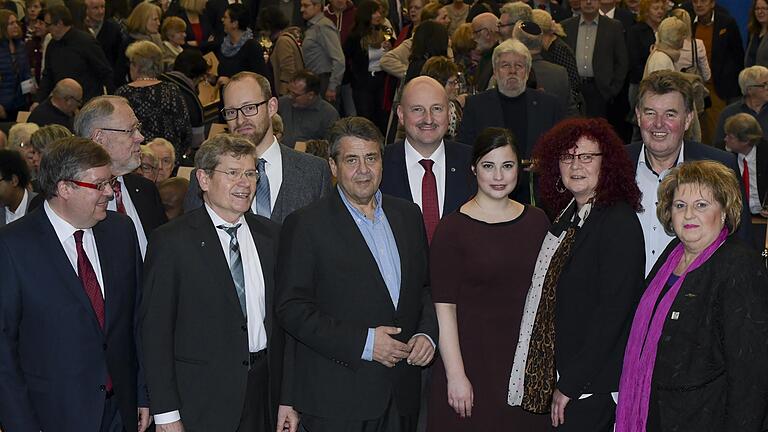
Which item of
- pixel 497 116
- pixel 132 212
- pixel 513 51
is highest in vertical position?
pixel 513 51

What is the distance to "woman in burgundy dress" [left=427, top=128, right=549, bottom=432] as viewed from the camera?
16.3ft

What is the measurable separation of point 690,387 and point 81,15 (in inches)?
390

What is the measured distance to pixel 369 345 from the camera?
4.79m

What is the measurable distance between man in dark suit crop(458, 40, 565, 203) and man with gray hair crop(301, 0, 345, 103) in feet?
14.7

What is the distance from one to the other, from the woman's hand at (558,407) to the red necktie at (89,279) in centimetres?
186

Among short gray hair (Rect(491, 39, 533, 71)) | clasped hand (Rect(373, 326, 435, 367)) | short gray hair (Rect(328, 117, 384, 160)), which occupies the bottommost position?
clasped hand (Rect(373, 326, 435, 367))

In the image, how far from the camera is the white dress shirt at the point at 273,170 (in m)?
5.73

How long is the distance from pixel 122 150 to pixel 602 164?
2326 millimetres

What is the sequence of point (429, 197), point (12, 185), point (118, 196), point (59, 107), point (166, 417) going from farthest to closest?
point (59, 107) → point (12, 185) → point (429, 197) → point (118, 196) → point (166, 417)

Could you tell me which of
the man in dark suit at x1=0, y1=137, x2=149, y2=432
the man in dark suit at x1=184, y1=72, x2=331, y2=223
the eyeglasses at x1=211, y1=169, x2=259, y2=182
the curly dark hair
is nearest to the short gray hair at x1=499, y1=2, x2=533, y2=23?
the man in dark suit at x1=184, y1=72, x2=331, y2=223

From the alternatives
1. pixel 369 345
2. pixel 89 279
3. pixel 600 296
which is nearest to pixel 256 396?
pixel 369 345

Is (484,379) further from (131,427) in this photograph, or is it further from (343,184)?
(131,427)

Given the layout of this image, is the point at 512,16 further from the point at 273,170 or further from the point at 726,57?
the point at 273,170

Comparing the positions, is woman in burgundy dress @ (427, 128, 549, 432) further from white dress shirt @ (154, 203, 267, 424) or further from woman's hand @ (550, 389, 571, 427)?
white dress shirt @ (154, 203, 267, 424)
